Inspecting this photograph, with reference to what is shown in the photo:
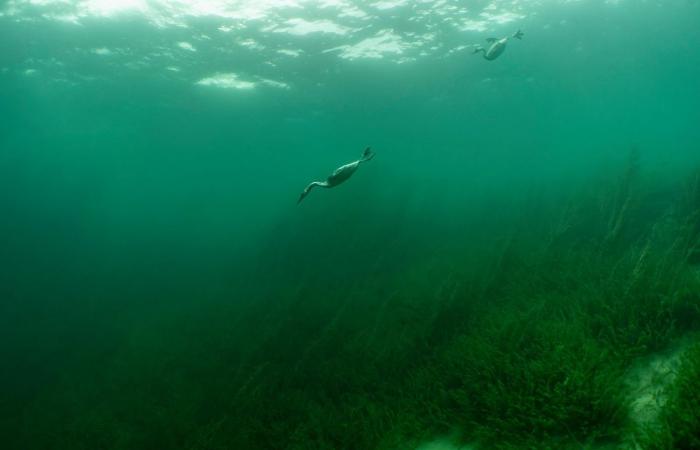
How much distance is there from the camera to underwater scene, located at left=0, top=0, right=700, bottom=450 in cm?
489

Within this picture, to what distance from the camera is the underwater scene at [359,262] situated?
4.89 meters

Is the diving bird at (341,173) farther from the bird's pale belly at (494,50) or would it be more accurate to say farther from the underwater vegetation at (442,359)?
the bird's pale belly at (494,50)

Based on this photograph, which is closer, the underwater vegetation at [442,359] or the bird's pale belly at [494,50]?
the underwater vegetation at [442,359]

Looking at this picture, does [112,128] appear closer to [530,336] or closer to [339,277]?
A: [339,277]

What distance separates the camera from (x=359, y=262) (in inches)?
677

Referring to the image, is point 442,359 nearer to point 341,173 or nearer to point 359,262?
point 341,173

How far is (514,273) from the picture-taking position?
9.84 m

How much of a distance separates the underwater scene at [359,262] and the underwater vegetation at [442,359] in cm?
5

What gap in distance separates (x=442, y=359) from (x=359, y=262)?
11.1 meters

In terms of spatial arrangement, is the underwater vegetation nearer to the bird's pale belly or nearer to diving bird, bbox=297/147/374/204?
diving bird, bbox=297/147/374/204

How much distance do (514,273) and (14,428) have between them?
47.7ft

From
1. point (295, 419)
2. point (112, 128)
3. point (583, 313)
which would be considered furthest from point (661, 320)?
point (112, 128)

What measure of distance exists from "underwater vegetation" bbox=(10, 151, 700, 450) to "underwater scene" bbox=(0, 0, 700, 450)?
48mm

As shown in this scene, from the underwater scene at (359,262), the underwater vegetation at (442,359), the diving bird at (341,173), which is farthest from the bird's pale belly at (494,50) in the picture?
the underwater vegetation at (442,359)
